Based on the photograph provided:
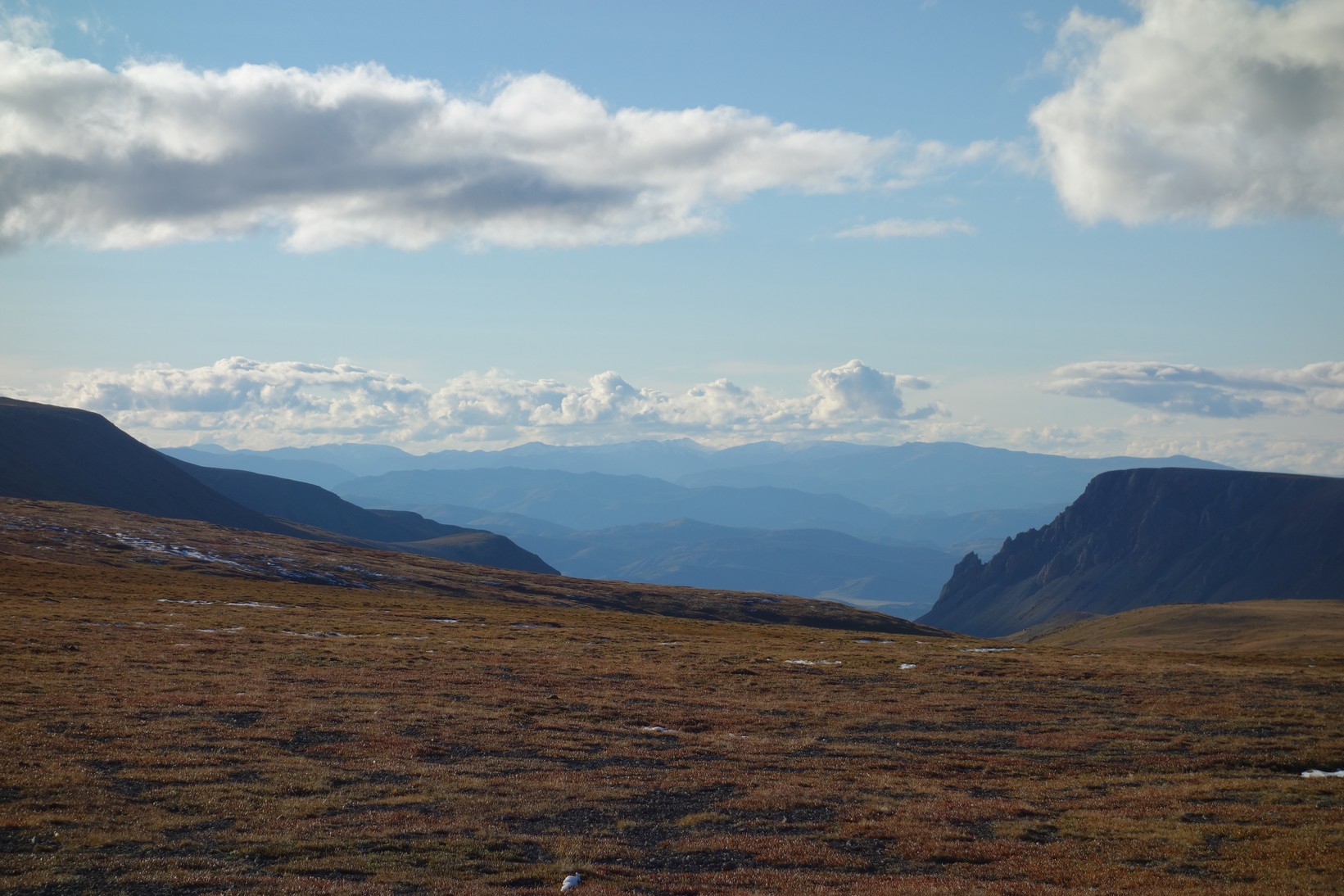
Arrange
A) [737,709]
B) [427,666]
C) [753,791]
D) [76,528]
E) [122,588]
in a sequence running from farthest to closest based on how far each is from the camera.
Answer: [76,528] < [122,588] < [427,666] < [737,709] < [753,791]

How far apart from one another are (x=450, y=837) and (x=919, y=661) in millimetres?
55962

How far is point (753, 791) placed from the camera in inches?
1239

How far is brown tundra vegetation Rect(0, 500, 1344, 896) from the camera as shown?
22.8 m

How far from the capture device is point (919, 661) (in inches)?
2904

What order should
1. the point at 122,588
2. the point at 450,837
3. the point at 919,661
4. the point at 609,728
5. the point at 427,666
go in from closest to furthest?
the point at 450,837 < the point at 609,728 < the point at 427,666 < the point at 919,661 < the point at 122,588

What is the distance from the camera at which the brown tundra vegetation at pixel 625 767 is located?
74.7 feet

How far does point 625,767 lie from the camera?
34844mm

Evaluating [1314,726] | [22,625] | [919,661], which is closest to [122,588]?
[22,625]

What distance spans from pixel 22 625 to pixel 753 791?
53432mm

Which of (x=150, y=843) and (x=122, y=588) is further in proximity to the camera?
(x=122, y=588)

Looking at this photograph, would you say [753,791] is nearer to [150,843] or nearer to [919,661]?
[150,843]

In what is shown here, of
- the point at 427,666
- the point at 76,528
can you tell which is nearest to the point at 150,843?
the point at 427,666

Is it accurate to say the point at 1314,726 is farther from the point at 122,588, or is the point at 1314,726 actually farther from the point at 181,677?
the point at 122,588

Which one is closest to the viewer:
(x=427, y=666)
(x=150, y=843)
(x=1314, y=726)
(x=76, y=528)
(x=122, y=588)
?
(x=150, y=843)
